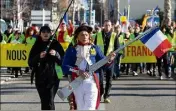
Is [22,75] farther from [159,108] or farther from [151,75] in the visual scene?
[159,108]

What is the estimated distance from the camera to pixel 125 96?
1285cm

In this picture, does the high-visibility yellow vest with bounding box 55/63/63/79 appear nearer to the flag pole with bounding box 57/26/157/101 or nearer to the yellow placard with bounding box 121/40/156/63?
the flag pole with bounding box 57/26/157/101

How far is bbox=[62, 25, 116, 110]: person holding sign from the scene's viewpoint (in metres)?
7.19

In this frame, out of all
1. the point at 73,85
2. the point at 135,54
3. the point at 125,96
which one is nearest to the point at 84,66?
the point at 73,85

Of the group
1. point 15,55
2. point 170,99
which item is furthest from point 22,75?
point 170,99

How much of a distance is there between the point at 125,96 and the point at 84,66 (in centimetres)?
556

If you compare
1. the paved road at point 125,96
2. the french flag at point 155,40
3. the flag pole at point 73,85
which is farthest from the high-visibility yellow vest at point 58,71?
the paved road at point 125,96

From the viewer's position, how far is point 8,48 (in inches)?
750

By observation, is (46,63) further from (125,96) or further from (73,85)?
(125,96)

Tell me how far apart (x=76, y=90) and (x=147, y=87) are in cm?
795

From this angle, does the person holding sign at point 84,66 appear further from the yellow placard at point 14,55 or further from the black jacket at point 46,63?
the yellow placard at point 14,55

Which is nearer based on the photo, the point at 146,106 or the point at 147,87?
the point at 146,106

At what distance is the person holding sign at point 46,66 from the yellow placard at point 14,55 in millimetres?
10353

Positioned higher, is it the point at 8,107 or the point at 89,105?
the point at 89,105
